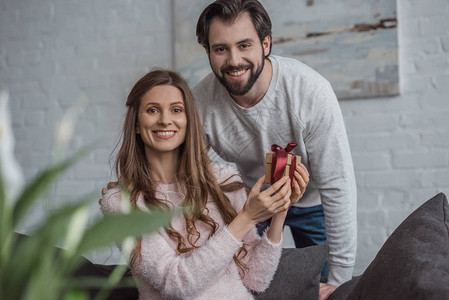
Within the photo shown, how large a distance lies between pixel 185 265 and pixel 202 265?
49 mm

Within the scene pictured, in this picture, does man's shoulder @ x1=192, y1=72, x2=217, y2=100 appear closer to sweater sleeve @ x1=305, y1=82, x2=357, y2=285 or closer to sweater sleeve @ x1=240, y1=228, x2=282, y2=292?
sweater sleeve @ x1=305, y1=82, x2=357, y2=285

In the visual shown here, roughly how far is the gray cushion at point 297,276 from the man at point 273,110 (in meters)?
0.27

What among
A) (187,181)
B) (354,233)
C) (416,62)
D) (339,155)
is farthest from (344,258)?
(416,62)

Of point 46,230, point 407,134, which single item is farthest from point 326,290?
point 46,230

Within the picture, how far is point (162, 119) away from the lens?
1.57m

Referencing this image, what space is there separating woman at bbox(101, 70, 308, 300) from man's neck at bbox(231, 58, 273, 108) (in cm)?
25

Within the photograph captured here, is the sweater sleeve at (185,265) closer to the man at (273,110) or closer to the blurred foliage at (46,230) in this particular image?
the man at (273,110)

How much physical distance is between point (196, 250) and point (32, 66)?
2126 millimetres

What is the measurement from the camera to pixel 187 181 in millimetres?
1605

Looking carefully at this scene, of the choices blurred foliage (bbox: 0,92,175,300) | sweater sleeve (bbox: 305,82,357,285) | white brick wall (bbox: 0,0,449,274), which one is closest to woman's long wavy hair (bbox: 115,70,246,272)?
sweater sleeve (bbox: 305,82,357,285)

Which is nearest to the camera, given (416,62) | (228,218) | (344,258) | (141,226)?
(141,226)

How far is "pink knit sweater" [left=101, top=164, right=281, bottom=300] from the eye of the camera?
54.9 inches

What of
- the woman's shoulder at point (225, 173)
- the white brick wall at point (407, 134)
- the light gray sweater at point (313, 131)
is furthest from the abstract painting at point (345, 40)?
the woman's shoulder at point (225, 173)

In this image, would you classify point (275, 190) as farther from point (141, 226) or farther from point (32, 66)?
point (32, 66)
